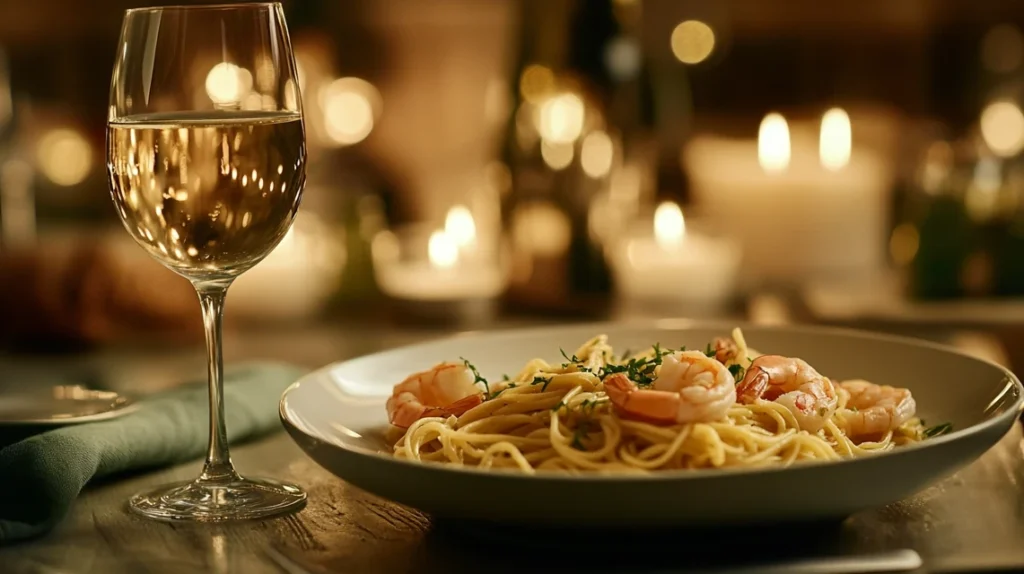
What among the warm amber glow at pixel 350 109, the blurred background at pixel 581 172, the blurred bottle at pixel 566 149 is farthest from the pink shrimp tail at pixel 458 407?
the warm amber glow at pixel 350 109

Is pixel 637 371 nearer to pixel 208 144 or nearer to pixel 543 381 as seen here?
pixel 543 381

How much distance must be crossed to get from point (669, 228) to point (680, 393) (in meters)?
1.89

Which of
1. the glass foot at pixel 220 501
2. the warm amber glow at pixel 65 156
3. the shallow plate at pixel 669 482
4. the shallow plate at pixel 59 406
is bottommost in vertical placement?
the glass foot at pixel 220 501

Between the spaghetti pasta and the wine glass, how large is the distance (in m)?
0.14

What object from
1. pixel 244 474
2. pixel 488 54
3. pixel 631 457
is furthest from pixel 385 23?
pixel 631 457

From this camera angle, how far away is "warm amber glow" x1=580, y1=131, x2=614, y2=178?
9.24 ft

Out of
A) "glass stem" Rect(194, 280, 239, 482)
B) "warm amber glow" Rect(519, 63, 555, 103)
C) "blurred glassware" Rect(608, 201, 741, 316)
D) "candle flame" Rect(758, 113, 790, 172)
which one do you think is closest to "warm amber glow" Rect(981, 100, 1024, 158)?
"candle flame" Rect(758, 113, 790, 172)

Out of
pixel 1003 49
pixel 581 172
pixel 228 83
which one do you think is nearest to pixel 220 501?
pixel 228 83

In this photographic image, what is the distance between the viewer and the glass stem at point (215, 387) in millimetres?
1102

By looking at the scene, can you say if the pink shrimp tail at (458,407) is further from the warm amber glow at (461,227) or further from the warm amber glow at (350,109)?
the warm amber glow at (350,109)

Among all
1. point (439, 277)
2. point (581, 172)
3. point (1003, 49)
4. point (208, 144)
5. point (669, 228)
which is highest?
point (1003, 49)

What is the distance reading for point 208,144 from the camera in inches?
42.2

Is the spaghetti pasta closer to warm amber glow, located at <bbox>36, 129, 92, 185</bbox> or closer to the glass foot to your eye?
the glass foot

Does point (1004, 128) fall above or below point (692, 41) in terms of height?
below
